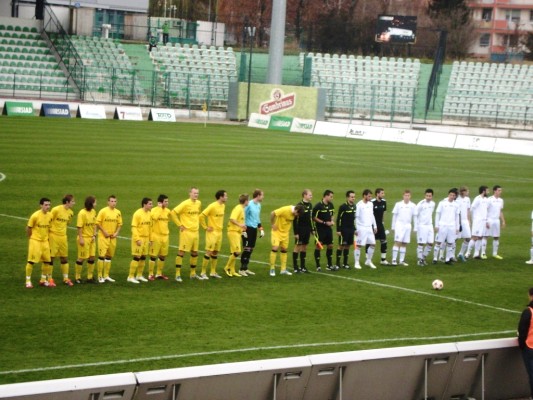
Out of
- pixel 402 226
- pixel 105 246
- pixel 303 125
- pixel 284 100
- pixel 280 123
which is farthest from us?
pixel 284 100

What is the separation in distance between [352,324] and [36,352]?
232 inches

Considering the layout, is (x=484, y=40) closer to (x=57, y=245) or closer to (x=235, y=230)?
(x=235, y=230)

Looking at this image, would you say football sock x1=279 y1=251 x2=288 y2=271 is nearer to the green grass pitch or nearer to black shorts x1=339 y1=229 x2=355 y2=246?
the green grass pitch

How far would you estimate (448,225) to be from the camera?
2534 centimetres

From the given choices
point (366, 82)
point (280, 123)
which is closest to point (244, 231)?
point (280, 123)

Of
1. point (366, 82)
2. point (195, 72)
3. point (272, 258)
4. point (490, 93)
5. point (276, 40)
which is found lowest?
point (272, 258)

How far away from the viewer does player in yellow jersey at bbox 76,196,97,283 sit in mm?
20156

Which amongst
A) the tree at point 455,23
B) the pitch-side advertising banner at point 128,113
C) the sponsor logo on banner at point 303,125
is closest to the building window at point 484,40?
the tree at point 455,23

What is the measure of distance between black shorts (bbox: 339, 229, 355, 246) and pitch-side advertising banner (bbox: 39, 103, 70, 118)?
37.9 m

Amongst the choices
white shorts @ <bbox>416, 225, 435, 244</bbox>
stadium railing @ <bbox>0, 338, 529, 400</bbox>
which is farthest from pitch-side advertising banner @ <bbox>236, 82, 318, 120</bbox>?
stadium railing @ <bbox>0, 338, 529, 400</bbox>

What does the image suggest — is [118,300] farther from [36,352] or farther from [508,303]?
[508,303]

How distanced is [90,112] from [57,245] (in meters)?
41.2


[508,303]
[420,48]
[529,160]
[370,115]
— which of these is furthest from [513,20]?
[508,303]

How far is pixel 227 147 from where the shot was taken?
4741cm
